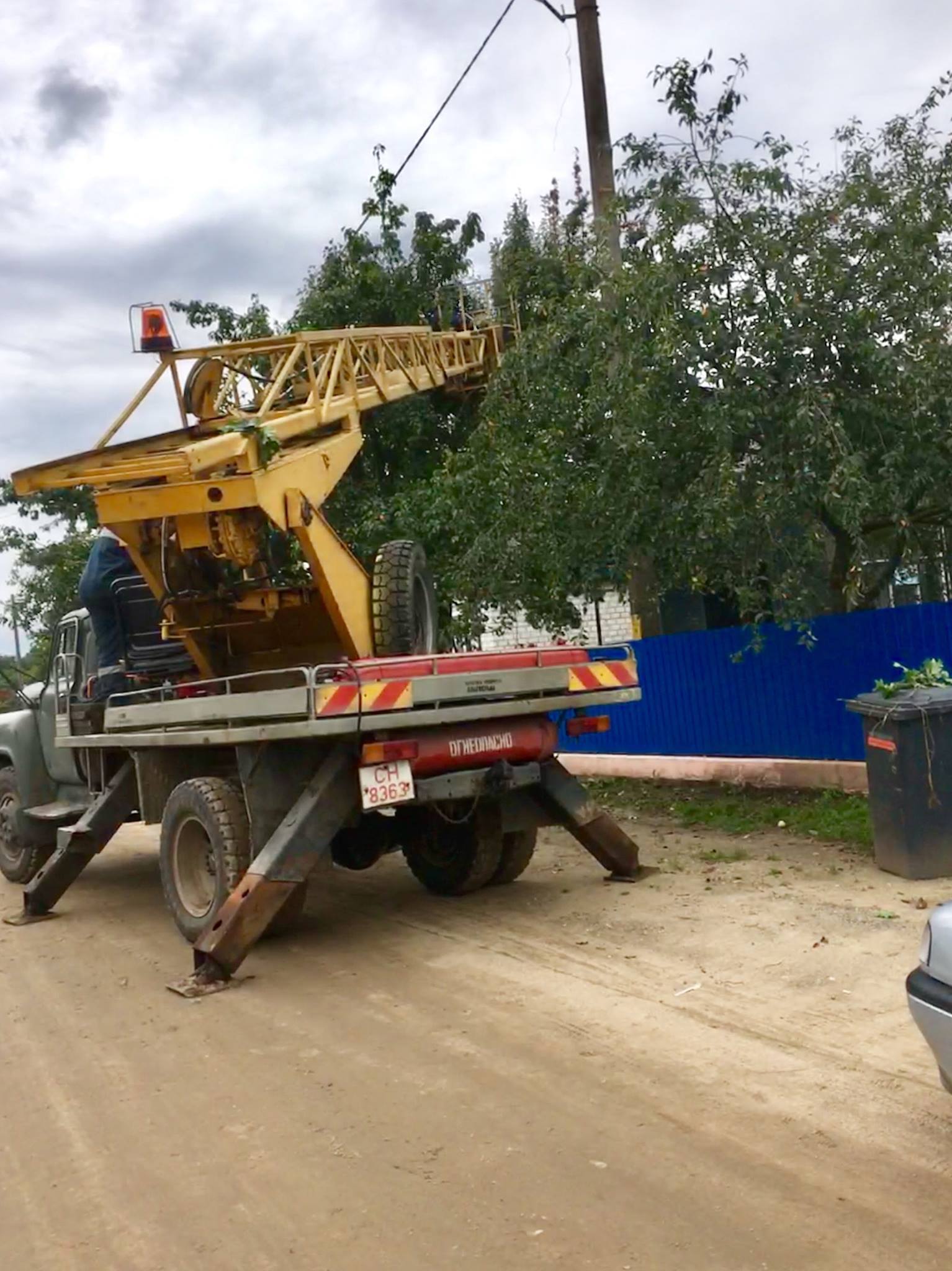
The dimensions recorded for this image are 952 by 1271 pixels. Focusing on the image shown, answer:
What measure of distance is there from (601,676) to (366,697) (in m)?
1.89

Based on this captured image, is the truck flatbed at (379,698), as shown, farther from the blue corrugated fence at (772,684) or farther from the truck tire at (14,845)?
the blue corrugated fence at (772,684)

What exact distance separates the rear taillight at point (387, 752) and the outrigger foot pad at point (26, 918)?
12.0 ft

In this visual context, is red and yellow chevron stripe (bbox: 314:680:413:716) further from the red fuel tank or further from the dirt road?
the dirt road

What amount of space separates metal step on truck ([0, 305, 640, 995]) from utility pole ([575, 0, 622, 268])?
3.21 metres

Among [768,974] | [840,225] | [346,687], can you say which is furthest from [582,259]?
[768,974]

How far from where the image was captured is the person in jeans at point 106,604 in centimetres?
907

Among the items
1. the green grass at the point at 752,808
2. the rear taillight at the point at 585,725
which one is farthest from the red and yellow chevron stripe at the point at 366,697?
the green grass at the point at 752,808

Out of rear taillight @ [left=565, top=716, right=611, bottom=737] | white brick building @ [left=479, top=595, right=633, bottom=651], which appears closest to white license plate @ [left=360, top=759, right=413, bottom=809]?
rear taillight @ [left=565, top=716, right=611, bottom=737]

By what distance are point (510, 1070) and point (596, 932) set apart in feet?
7.22

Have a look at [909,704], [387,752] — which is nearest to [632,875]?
[909,704]

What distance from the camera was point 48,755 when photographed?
413 inches

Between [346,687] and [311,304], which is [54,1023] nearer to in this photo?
[346,687]

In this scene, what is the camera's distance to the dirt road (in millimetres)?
3771

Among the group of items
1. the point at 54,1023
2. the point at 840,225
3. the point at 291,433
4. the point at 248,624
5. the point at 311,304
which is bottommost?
the point at 54,1023
